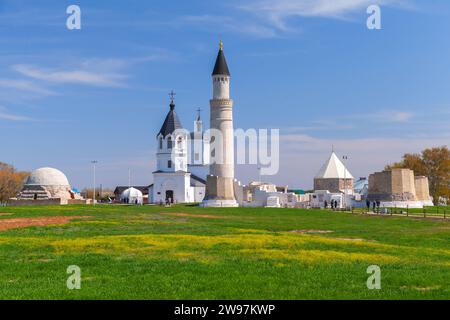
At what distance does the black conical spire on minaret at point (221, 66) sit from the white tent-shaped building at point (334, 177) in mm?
22792

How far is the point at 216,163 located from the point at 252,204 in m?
8.90

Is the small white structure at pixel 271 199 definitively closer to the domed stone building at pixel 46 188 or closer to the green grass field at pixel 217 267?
the domed stone building at pixel 46 188

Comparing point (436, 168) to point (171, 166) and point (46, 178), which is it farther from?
point (46, 178)

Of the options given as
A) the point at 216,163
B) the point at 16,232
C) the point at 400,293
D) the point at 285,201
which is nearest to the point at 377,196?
the point at 285,201

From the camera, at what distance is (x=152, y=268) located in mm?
15844

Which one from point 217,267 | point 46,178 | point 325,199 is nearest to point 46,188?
point 46,178

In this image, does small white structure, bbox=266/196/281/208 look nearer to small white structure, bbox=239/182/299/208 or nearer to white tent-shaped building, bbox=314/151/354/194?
small white structure, bbox=239/182/299/208

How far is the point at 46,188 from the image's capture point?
96250 mm

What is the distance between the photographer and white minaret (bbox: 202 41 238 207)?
83.4 meters

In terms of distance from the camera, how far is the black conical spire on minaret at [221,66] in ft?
276

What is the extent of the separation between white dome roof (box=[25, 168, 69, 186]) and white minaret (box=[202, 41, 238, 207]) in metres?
28.0

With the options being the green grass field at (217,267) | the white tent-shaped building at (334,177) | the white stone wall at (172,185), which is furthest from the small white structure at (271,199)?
the green grass field at (217,267)
